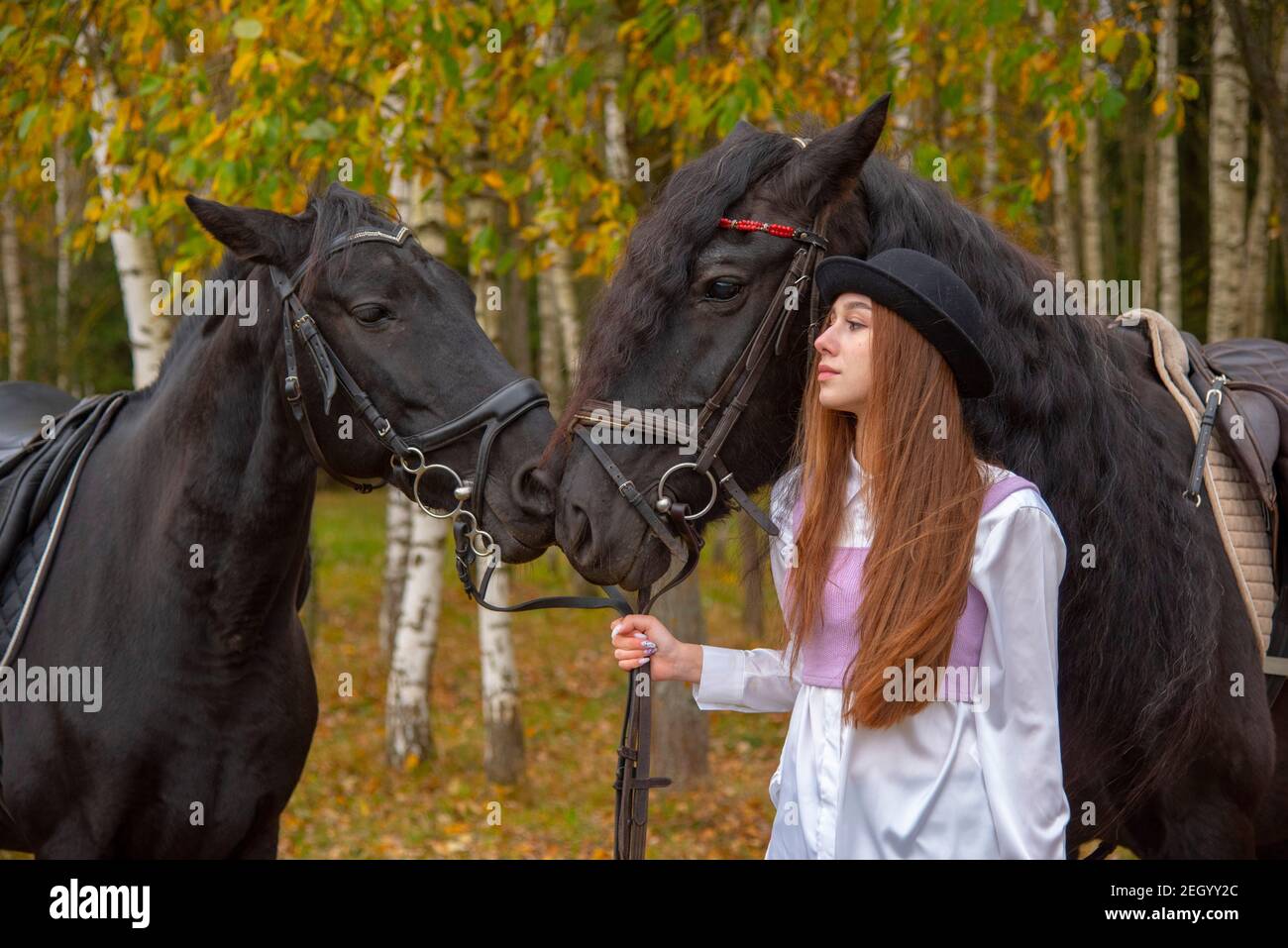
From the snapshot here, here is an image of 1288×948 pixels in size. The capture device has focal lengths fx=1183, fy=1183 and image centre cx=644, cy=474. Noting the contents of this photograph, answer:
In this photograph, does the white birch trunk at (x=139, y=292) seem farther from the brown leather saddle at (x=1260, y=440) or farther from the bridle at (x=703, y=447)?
the brown leather saddle at (x=1260, y=440)

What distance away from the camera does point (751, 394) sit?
241 cm

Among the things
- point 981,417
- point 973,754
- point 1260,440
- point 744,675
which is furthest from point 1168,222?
point 973,754

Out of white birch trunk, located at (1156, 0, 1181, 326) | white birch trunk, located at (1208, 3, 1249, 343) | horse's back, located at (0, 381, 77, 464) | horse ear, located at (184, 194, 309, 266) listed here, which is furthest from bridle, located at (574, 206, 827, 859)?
white birch trunk, located at (1156, 0, 1181, 326)

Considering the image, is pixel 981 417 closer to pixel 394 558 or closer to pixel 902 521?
pixel 902 521

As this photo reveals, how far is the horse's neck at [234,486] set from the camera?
10.7 ft

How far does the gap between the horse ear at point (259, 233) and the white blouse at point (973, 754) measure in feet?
5.83

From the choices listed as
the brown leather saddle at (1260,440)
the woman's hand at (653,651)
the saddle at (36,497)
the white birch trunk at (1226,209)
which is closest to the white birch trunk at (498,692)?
the saddle at (36,497)

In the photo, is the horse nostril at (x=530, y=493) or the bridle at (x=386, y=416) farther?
the bridle at (x=386, y=416)

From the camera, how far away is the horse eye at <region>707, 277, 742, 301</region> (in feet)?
7.91
